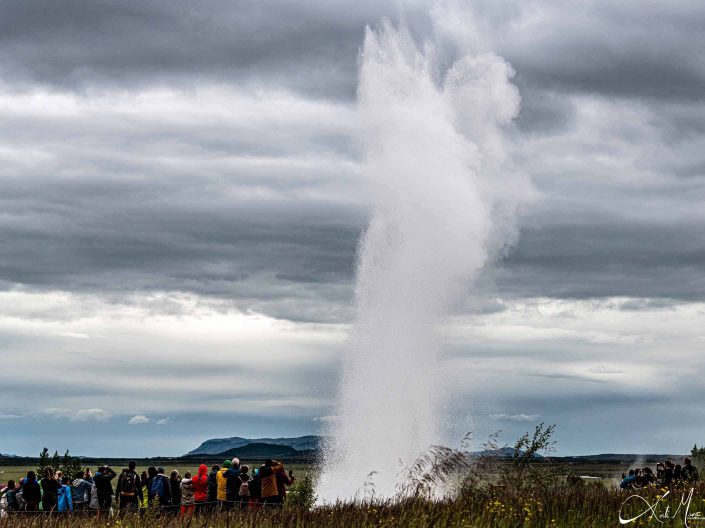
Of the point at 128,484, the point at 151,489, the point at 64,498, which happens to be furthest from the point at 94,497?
the point at 151,489

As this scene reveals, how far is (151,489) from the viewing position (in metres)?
28.5

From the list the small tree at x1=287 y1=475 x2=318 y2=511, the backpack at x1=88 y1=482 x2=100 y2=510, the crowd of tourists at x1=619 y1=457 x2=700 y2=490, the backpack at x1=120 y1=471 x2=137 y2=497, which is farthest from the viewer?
the backpack at x1=88 y1=482 x2=100 y2=510

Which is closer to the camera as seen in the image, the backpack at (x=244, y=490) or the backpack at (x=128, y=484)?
the backpack at (x=128, y=484)

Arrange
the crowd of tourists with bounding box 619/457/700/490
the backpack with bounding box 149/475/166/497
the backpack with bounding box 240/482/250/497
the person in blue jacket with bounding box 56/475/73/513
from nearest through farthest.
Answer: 1. the crowd of tourists with bounding box 619/457/700/490
2. the person in blue jacket with bounding box 56/475/73/513
3. the backpack with bounding box 149/475/166/497
4. the backpack with bounding box 240/482/250/497

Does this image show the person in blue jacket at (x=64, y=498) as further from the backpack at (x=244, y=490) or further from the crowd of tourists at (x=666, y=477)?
the crowd of tourists at (x=666, y=477)

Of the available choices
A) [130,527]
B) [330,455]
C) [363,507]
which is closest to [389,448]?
[330,455]

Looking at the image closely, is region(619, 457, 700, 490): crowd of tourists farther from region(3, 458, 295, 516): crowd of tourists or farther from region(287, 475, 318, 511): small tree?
region(3, 458, 295, 516): crowd of tourists

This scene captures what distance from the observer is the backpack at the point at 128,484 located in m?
28.8

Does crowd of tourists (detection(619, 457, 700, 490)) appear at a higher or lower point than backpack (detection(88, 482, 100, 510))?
lower

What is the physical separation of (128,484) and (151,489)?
842mm

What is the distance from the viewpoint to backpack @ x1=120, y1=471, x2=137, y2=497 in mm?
28781

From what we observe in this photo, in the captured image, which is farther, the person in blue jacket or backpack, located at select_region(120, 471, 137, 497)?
backpack, located at select_region(120, 471, 137, 497)

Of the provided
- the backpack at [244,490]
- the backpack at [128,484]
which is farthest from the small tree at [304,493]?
the backpack at [128,484]

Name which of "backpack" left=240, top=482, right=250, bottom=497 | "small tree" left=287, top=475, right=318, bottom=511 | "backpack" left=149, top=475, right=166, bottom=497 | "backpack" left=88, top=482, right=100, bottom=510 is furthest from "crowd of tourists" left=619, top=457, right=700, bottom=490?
"backpack" left=88, top=482, right=100, bottom=510
